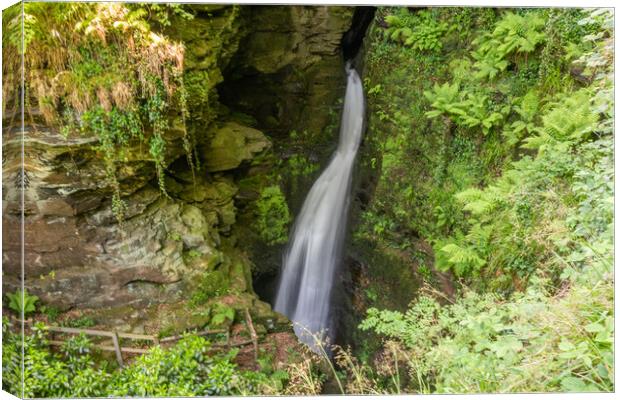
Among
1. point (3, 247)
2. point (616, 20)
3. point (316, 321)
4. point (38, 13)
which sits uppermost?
point (616, 20)

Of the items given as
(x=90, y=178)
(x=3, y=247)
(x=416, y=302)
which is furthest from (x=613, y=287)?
(x=90, y=178)

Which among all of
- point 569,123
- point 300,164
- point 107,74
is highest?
point 107,74

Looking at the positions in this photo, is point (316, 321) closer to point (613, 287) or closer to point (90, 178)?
point (90, 178)

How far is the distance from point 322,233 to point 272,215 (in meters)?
1.02

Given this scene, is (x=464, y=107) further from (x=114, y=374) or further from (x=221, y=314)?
(x=114, y=374)

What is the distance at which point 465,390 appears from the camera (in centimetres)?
304

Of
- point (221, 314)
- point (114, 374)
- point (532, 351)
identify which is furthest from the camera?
point (221, 314)

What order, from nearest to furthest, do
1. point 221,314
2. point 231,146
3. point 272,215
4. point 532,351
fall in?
point 532,351 → point 221,314 → point 231,146 → point 272,215

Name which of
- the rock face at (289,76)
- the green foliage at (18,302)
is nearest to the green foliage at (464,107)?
the rock face at (289,76)

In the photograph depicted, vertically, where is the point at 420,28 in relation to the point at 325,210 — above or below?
above

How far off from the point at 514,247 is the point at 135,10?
433 cm

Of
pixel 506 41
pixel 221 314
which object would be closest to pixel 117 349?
pixel 221 314

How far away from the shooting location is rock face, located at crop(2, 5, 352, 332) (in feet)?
13.5

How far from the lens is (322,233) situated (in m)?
7.42
